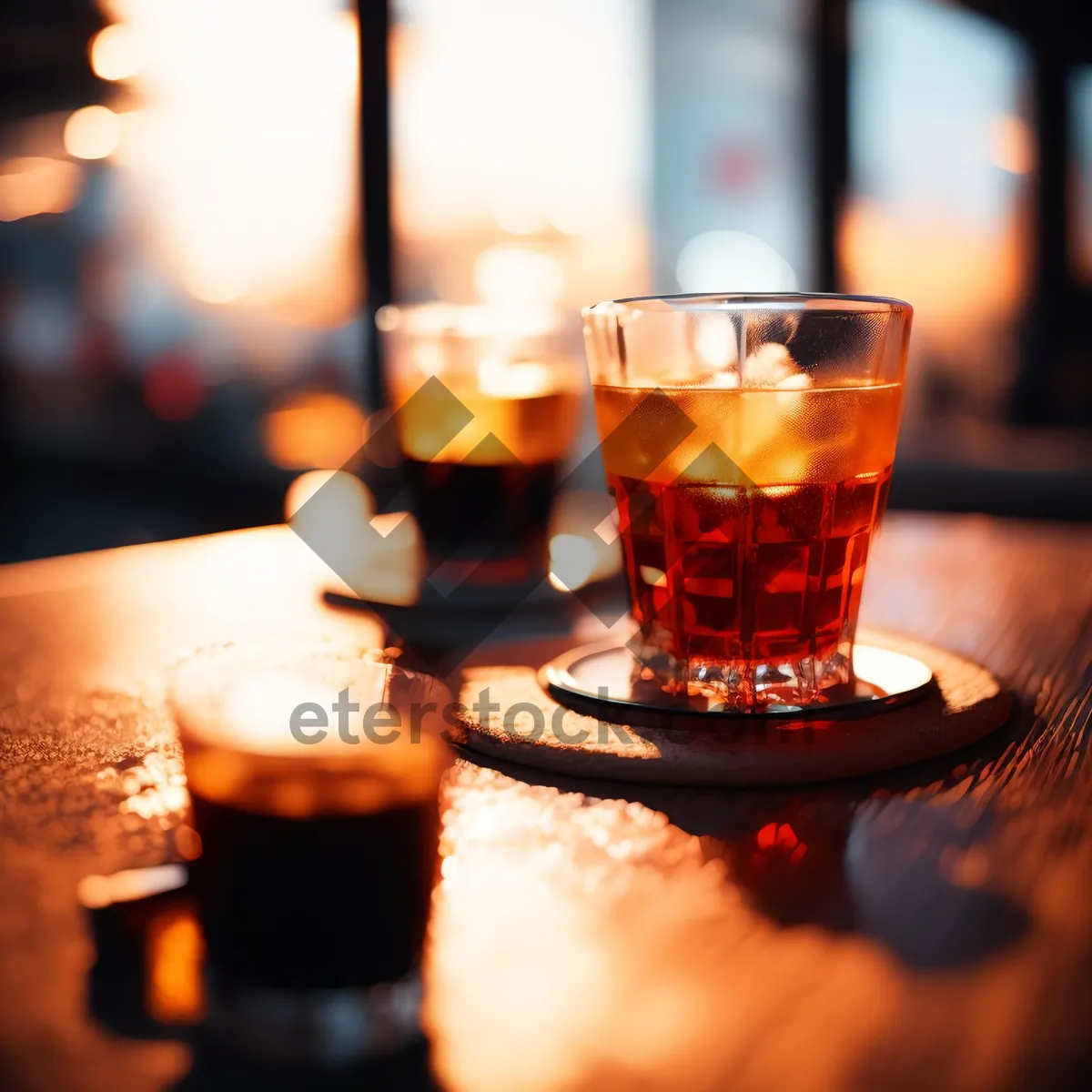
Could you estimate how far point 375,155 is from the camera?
13.1 feet

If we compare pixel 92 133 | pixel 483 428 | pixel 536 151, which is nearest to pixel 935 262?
pixel 536 151

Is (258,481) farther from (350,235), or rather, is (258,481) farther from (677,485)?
(677,485)

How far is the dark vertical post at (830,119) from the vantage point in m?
5.21

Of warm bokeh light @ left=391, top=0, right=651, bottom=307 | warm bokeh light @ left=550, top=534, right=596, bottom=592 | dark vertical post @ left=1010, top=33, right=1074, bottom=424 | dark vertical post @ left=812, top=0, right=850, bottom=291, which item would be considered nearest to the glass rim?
warm bokeh light @ left=550, top=534, right=596, bottom=592

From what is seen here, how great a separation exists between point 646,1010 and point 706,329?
1.27 ft

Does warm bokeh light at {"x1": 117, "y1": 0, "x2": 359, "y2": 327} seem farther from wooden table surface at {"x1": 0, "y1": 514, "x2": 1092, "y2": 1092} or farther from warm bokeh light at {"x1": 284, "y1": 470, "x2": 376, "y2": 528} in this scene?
wooden table surface at {"x1": 0, "y1": 514, "x2": 1092, "y2": 1092}

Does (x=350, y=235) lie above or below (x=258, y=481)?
above

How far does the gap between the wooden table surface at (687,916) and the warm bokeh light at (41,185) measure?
8.36 metres

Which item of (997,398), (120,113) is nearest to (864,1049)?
(997,398)

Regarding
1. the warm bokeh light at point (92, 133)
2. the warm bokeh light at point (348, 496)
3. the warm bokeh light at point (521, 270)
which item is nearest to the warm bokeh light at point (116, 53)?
the warm bokeh light at point (92, 133)

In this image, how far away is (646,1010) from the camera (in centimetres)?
35

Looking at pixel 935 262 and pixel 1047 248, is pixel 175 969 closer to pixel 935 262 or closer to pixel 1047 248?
pixel 1047 248

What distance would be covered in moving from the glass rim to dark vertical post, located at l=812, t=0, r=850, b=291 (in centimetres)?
477

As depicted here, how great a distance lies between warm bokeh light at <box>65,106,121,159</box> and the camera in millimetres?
7293
